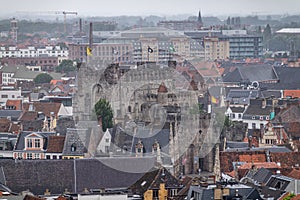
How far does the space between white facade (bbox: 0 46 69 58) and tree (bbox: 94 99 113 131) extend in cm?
8865

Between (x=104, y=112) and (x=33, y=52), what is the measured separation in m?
94.9

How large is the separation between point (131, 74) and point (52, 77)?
44.0 metres

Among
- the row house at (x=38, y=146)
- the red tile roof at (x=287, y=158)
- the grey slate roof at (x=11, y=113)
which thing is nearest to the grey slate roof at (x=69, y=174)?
the red tile roof at (x=287, y=158)

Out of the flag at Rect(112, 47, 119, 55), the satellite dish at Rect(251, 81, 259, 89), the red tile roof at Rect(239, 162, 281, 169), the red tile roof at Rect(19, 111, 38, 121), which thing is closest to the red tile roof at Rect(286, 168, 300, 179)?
the red tile roof at Rect(239, 162, 281, 169)

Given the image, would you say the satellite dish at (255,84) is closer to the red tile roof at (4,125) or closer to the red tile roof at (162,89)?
the red tile roof at (162,89)

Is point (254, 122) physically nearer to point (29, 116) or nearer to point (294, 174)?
point (29, 116)

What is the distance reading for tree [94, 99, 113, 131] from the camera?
60.5 metres

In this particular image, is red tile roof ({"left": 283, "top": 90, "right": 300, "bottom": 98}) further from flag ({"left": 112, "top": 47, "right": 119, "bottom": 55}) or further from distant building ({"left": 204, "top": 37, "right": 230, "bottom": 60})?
distant building ({"left": 204, "top": 37, "right": 230, "bottom": 60})

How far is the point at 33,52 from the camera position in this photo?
156875 millimetres

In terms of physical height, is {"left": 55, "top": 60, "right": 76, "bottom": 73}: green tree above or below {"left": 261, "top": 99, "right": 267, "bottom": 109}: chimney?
below

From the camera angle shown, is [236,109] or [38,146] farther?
[236,109]

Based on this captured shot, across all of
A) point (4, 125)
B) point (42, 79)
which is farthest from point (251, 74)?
point (4, 125)

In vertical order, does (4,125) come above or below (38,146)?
below

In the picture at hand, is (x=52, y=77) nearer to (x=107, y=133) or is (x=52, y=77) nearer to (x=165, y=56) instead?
(x=165, y=56)
